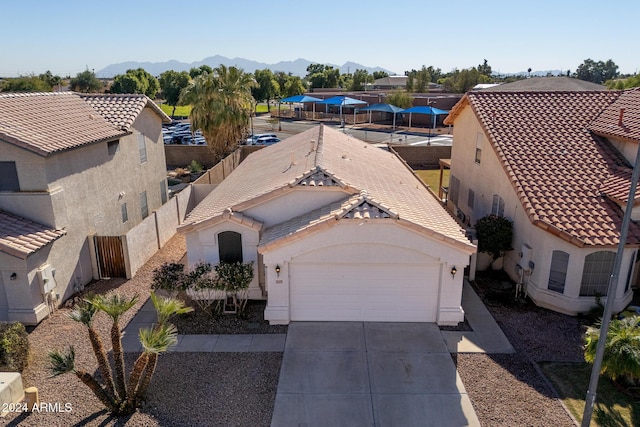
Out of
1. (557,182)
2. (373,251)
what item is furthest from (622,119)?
(373,251)

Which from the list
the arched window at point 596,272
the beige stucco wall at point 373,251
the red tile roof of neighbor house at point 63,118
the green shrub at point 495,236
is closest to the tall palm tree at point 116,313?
the beige stucco wall at point 373,251

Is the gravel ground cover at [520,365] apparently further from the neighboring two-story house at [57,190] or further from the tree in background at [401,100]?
the tree in background at [401,100]

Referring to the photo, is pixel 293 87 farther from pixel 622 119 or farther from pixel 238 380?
pixel 238 380

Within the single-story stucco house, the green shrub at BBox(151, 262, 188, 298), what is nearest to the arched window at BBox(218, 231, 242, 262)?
the single-story stucco house

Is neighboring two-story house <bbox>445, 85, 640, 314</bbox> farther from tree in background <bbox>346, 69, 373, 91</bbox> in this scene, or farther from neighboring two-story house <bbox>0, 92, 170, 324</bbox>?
tree in background <bbox>346, 69, 373, 91</bbox>

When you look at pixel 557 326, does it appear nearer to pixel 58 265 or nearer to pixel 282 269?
pixel 282 269
